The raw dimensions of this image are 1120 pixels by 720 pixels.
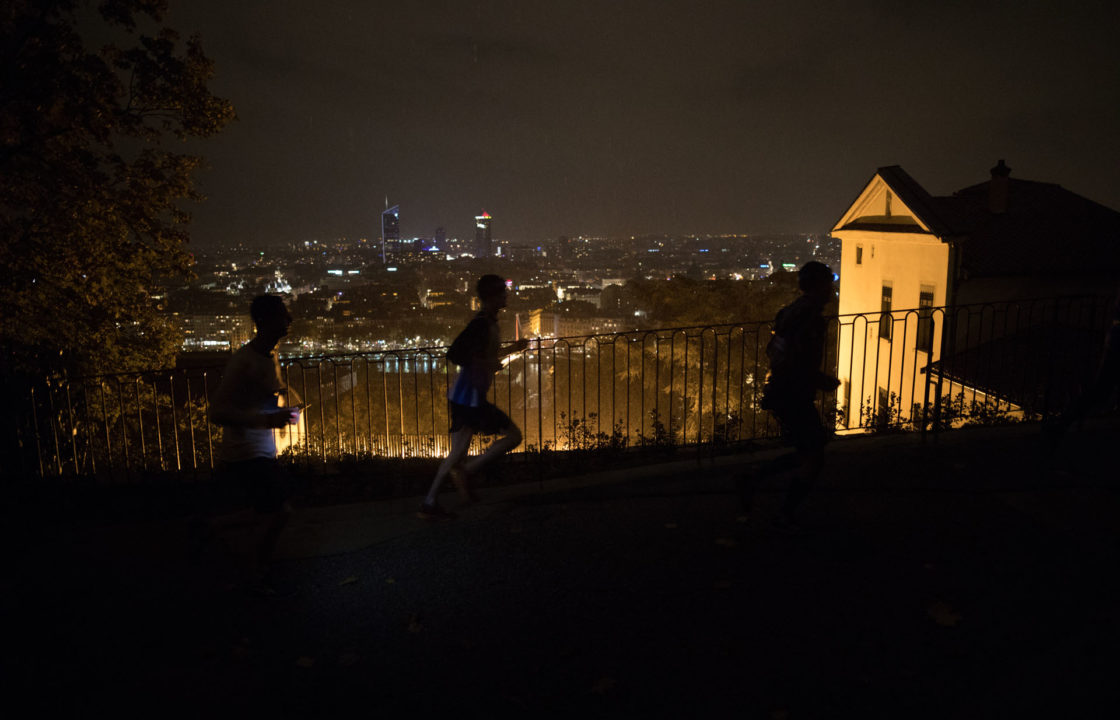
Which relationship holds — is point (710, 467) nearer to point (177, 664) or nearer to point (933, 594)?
point (933, 594)

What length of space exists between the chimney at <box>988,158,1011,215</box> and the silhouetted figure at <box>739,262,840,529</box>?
69.8ft

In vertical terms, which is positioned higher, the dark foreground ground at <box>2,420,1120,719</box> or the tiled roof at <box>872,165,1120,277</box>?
the tiled roof at <box>872,165,1120,277</box>

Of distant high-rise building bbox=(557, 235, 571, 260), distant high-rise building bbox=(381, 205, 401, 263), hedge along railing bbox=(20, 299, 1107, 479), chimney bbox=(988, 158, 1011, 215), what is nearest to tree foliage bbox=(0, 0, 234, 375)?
hedge along railing bbox=(20, 299, 1107, 479)

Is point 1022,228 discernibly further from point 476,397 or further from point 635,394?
point 635,394

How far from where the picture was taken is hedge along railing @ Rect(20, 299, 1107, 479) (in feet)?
24.0

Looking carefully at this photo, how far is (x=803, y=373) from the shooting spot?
475cm

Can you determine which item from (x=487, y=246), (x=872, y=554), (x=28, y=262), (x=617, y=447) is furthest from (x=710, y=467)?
(x=487, y=246)

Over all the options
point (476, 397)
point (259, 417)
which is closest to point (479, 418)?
point (476, 397)

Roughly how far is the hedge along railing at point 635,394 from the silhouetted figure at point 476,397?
609 mm

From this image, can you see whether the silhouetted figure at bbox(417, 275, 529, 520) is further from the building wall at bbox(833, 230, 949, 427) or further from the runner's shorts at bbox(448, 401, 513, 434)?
the building wall at bbox(833, 230, 949, 427)

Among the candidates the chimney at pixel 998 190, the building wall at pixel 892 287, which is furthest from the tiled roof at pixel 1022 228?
the building wall at pixel 892 287

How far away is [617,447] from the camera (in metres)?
7.64

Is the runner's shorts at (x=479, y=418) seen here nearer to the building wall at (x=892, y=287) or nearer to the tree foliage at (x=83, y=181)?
the tree foliage at (x=83, y=181)

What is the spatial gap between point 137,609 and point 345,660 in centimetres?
146
